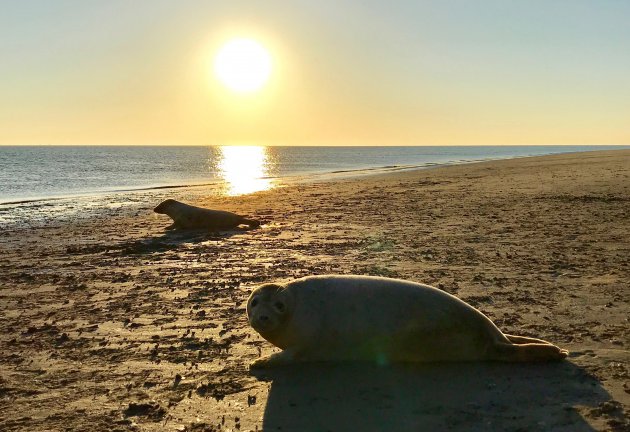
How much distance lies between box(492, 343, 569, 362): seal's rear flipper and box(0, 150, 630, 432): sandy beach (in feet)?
0.21

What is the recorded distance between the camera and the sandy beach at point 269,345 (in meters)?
3.69

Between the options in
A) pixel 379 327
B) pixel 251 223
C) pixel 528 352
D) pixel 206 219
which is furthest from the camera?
pixel 206 219

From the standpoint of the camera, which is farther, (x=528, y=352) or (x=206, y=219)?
(x=206, y=219)

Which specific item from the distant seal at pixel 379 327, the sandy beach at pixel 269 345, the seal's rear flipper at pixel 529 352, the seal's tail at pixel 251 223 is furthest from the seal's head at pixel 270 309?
the seal's tail at pixel 251 223

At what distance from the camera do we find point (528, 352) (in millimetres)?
4363

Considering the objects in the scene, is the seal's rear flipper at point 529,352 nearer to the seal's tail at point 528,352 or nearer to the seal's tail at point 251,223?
the seal's tail at point 528,352

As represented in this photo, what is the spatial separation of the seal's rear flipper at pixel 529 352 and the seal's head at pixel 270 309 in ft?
5.08

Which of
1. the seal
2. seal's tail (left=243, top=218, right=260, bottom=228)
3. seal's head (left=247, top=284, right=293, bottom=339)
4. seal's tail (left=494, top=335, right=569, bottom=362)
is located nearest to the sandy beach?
seal's tail (left=494, top=335, right=569, bottom=362)

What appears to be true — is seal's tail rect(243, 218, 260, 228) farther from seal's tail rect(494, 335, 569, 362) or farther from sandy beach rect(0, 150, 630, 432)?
seal's tail rect(494, 335, 569, 362)

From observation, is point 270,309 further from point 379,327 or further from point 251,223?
point 251,223

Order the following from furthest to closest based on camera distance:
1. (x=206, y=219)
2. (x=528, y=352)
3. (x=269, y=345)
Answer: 1. (x=206, y=219)
2. (x=269, y=345)
3. (x=528, y=352)

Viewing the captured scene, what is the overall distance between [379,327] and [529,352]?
1.06m


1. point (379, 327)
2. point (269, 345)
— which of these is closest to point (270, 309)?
point (269, 345)

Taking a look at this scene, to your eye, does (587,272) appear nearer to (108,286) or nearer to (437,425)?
(437,425)
